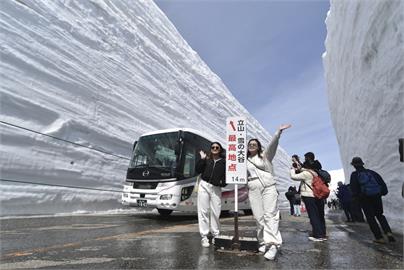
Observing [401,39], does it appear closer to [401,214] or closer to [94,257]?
[401,214]

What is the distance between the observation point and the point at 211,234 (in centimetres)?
516

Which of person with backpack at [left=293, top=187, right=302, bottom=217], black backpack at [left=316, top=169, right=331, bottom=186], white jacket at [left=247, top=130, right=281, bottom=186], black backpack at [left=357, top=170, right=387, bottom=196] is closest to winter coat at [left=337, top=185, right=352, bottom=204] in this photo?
person with backpack at [left=293, top=187, right=302, bottom=217]

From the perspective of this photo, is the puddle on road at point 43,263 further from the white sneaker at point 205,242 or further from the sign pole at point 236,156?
the sign pole at point 236,156

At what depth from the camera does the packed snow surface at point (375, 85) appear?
8.59 metres

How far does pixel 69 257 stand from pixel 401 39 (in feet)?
29.1

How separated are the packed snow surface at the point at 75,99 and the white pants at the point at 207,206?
8377mm

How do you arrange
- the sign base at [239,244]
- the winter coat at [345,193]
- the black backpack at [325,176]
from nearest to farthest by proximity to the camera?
the sign base at [239,244] → the black backpack at [325,176] → the winter coat at [345,193]

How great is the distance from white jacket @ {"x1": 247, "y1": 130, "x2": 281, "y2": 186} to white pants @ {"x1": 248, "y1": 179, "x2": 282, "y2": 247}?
0.07 m

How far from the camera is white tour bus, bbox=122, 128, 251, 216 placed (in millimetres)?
9461

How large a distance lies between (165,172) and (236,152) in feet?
17.2

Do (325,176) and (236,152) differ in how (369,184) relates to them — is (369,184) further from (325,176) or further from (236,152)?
(236,152)

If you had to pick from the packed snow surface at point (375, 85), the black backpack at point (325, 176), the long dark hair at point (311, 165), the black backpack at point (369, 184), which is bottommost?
the black backpack at point (369, 184)

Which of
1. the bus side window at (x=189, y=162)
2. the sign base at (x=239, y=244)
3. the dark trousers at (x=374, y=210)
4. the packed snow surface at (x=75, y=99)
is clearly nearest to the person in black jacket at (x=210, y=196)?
the sign base at (x=239, y=244)

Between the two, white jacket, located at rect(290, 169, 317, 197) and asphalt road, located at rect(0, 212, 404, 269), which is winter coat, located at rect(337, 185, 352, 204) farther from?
white jacket, located at rect(290, 169, 317, 197)
